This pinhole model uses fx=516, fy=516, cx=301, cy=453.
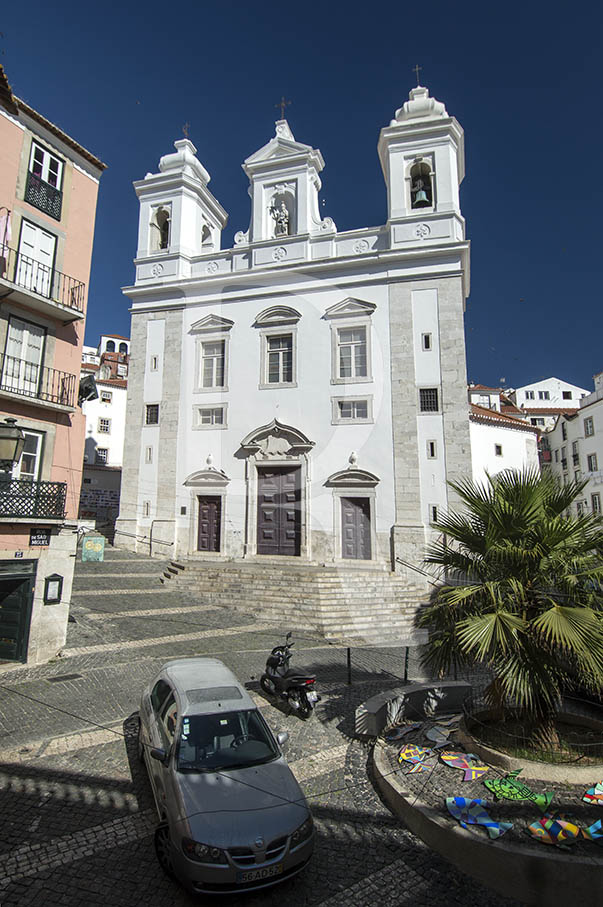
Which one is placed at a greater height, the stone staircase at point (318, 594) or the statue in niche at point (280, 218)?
the statue in niche at point (280, 218)

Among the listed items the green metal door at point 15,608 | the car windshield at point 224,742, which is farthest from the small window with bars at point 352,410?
the car windshield at point 224,742

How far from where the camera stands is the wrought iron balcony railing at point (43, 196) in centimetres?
1323

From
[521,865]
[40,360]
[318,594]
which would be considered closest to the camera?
[521,865]

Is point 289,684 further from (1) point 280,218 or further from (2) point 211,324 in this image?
(1) point 280,218

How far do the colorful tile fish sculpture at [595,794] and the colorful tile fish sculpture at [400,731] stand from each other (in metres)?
2.47

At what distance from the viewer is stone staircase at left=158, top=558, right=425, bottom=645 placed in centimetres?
1619

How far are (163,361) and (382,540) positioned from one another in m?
13.7

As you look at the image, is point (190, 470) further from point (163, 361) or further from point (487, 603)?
point (487, 603)

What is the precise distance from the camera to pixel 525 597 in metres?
6.50

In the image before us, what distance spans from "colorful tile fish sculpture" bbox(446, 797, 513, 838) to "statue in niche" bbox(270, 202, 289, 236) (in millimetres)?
24978

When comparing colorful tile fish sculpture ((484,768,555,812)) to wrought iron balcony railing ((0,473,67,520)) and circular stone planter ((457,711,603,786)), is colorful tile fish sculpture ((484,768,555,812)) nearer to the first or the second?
circular stone planter ((457,711,603,786))

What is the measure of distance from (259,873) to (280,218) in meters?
26.4

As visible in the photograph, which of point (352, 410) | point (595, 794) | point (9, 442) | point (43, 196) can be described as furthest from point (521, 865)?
point (352, 410)

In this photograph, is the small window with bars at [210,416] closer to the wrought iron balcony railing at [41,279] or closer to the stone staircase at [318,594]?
the stone staircase at [318,594]
